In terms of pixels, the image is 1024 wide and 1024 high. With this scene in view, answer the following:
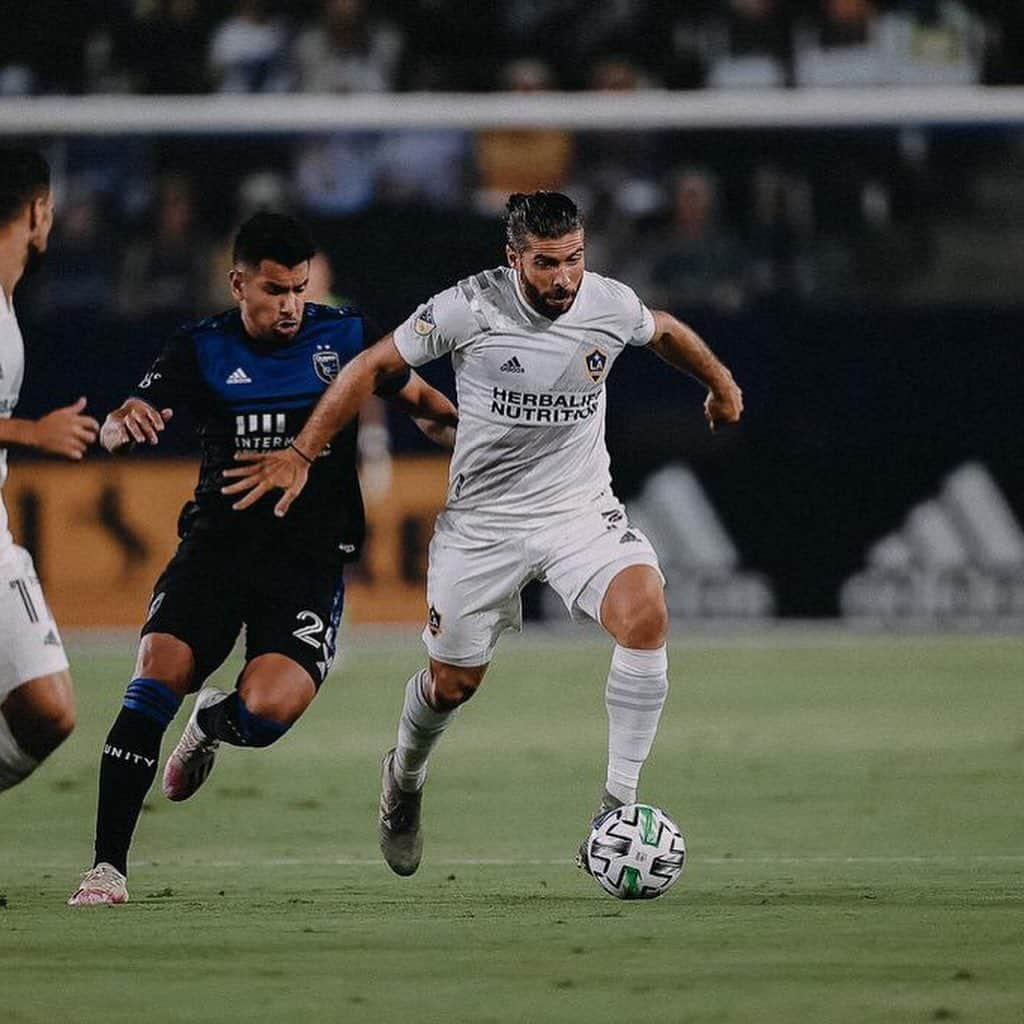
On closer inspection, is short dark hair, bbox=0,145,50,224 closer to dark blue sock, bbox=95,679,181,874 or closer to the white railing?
dark blue sock, bbox=95,679,181,874

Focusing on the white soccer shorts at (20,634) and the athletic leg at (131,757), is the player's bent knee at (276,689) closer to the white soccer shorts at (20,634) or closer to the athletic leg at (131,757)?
the athletic leg at (131,757)

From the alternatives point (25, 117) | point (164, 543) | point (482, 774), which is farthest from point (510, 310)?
point (25, 117)

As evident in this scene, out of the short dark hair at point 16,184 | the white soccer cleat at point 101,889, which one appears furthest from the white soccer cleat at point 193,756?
the short dark hair at point 16,184

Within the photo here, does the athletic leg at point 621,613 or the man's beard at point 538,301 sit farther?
the man's beard at point 538,301

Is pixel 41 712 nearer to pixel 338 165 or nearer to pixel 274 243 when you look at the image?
pixel 274 243

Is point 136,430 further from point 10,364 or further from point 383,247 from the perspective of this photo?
point 383,247

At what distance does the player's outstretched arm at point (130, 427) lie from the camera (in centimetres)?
777

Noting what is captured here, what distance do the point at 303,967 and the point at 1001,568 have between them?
11912 millimetres

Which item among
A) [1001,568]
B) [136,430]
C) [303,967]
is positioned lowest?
[1001,568]

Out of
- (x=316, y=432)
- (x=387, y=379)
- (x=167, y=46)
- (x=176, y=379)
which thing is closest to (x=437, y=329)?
(x=387, y=379)

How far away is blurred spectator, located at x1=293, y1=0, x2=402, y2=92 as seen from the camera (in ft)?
62.1

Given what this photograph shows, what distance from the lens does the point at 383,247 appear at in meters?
17.5

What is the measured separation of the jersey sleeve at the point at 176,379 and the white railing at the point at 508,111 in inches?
394

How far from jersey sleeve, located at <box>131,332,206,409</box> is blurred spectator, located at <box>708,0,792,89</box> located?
37.5 feet
